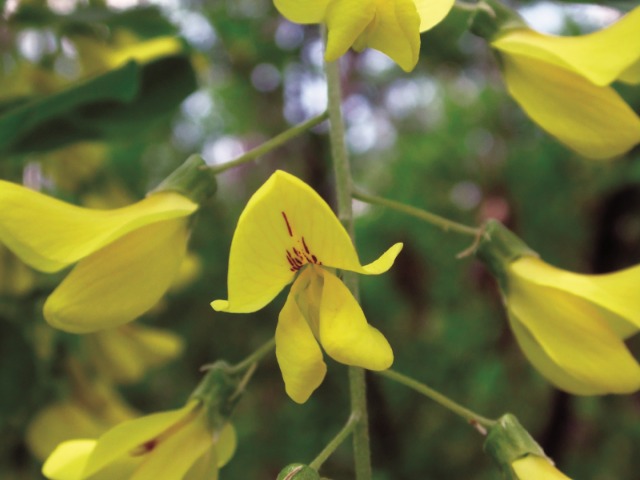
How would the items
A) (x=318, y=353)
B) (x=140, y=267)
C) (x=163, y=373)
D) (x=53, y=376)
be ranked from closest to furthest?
(x=318, y=353)
(x=140, y=267)
(x=53, y=376)
(x=163, y=373)

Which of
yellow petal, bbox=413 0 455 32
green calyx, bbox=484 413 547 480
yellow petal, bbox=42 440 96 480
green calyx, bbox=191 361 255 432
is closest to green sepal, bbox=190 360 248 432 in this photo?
green calyx, bbox=191 361 255 432

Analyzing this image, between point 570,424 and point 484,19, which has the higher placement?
point 484,19

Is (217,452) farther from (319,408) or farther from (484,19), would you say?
(319,408)

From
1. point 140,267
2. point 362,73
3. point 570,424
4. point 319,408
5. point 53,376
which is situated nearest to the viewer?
point 140,267

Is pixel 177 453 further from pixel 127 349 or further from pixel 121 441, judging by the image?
pixel 127 349

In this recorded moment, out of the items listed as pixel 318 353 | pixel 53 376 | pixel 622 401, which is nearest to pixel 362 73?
pixel 622 401

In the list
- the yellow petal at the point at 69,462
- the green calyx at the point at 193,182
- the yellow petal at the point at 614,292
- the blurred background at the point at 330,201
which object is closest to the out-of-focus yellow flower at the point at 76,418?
the blurred background at the point at 330,201
